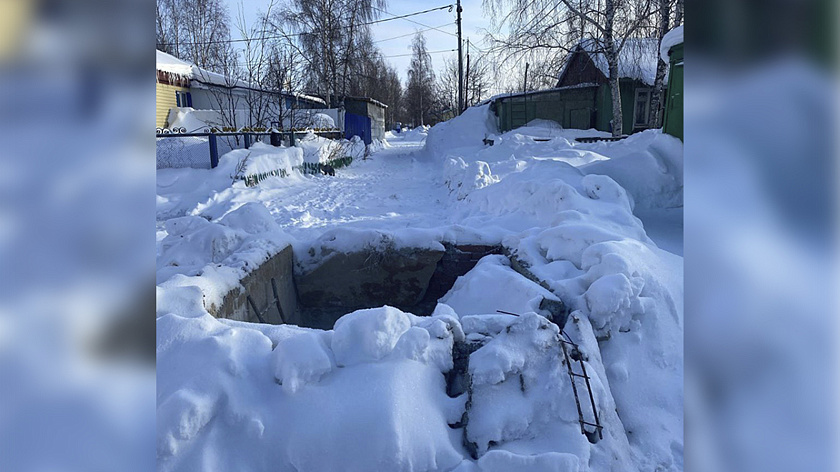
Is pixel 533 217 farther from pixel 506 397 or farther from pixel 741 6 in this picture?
pixel 741 6

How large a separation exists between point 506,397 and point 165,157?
9501 millimetres

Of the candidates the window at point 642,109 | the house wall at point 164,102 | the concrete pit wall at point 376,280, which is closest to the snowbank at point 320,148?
the house wall at point 164,102

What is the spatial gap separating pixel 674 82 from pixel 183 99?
61.8ft

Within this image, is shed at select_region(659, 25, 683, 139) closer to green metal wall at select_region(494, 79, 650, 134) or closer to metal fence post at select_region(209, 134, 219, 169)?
metal fence post at select_region(209, 134, 219, 169)

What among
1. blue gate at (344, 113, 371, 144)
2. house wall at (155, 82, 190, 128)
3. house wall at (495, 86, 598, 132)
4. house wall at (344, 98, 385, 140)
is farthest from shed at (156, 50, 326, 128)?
house wall at (495, 86, 598, 132)

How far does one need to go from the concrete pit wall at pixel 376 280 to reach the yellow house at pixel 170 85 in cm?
1403

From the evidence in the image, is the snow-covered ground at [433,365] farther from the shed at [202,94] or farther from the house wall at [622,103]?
the house wall at [622,103]

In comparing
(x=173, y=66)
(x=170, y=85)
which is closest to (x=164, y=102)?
(x=170, y=85)

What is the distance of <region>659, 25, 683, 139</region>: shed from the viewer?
7.57m

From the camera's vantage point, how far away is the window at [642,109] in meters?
18.9

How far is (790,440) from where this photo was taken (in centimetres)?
52

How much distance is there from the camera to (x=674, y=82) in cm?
798

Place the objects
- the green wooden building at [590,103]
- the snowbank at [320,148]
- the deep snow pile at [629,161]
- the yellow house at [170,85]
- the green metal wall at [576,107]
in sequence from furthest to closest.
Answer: the green metal wall at [576,107] → the green wooden building at [590,103] → the yellow house at [170,85] → the snowbank at [320,148] → the deep snow pile at [629,161]

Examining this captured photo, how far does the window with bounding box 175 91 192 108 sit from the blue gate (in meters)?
6.58
